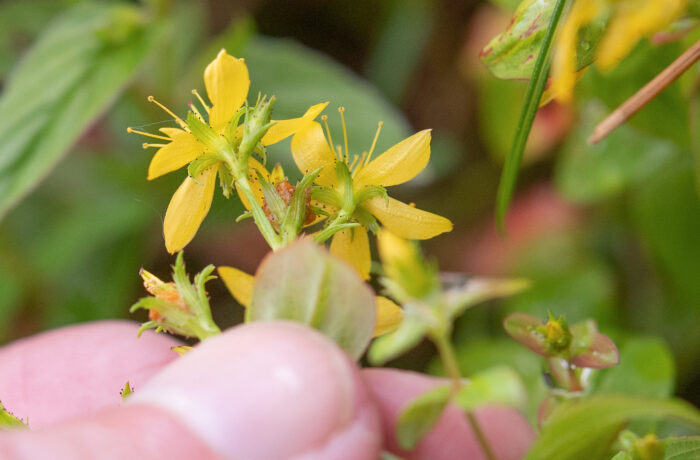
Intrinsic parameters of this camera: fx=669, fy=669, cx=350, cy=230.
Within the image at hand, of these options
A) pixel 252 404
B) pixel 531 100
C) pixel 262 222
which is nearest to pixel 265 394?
pixel 252 404

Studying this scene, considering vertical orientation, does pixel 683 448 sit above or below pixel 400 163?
below

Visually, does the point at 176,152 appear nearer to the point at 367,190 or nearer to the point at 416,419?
the point at 367,190

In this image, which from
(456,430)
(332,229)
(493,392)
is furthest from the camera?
(456,430)

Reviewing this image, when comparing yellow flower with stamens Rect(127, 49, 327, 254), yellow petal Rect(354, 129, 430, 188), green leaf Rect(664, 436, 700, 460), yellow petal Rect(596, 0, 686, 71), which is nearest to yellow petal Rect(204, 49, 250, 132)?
yellow flower with stamens Rect(127, 49, 327, 254)

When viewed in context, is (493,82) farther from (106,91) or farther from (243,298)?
(243,298)

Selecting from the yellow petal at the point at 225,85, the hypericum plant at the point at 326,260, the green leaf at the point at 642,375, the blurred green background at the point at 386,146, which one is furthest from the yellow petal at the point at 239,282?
the green leaf at the point at 642,375

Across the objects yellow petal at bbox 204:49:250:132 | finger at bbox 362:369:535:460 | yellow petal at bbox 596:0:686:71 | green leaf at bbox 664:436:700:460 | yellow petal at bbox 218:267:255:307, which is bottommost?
finger at bbox 362:369:535:460

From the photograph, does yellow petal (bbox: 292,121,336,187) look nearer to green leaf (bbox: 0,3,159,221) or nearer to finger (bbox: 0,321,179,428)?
finger (bbox: 0,321,179,428)

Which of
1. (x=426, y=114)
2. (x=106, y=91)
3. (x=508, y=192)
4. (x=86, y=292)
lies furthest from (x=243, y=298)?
(x=426, y=114)
